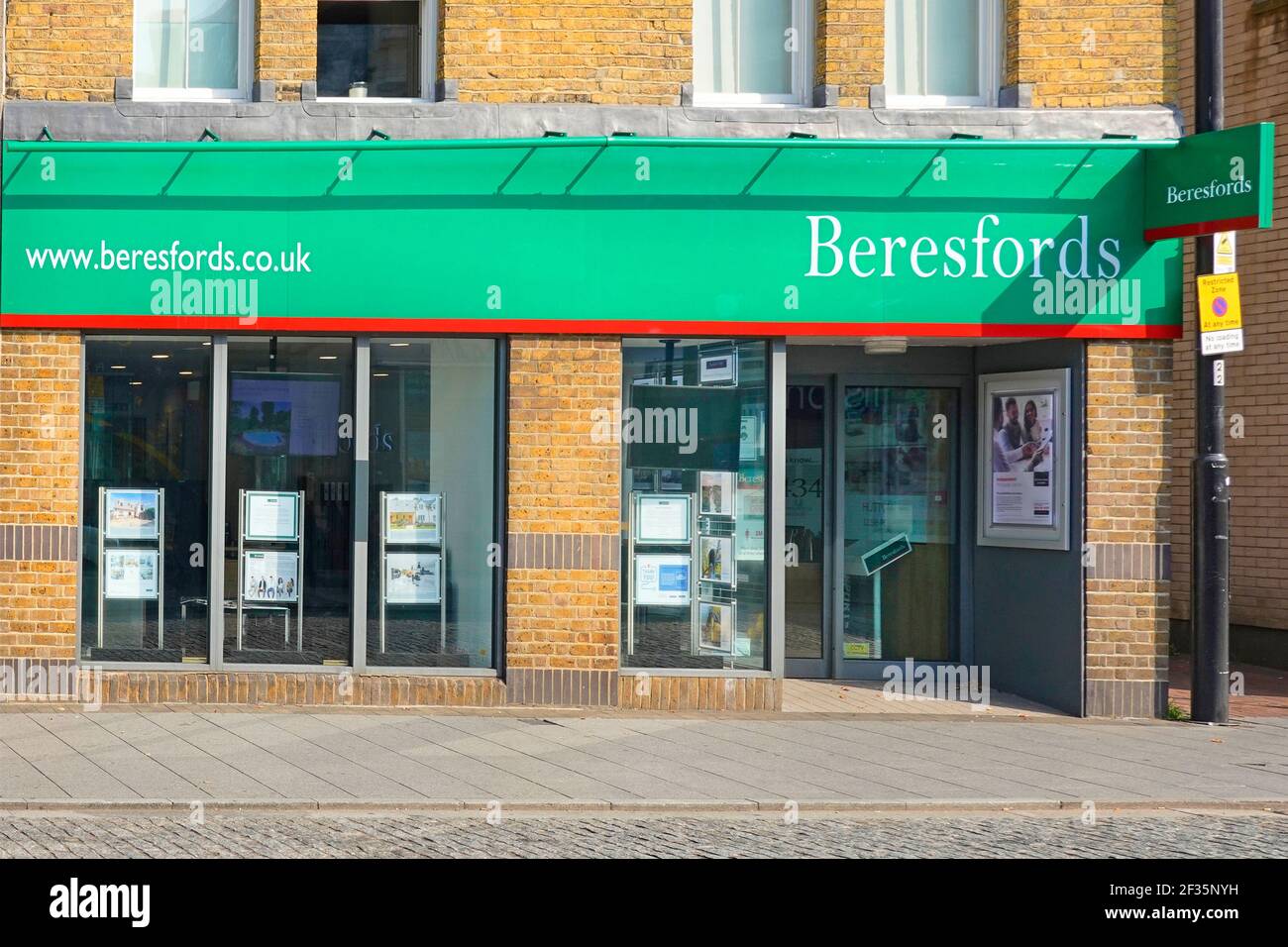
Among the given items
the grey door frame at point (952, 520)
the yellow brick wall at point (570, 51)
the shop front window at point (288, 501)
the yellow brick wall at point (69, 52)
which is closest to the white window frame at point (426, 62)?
the yellow brick wall at point (570, 51)

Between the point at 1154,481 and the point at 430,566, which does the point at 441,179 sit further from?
the point at 1154,481

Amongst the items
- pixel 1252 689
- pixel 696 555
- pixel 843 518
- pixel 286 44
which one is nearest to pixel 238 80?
pixel 286 44

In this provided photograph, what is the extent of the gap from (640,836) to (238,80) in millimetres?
7531

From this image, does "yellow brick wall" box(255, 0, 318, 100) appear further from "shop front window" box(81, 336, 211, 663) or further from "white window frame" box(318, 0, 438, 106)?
"shop front window" box(81, 336, 211, 663)

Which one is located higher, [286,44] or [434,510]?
[286,44]

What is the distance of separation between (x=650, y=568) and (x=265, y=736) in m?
3.42

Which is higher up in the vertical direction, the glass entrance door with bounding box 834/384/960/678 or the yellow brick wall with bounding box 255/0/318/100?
the yellow brick wall with bounding box 255/0/318/100

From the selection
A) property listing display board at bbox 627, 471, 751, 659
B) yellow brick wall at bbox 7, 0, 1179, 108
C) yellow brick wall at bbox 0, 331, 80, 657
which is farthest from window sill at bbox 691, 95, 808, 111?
yellow brick wall at bbox 0, 331, 80, 657

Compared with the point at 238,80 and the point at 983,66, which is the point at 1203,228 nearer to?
the point at 983,66

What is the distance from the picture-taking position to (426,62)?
12.7 m

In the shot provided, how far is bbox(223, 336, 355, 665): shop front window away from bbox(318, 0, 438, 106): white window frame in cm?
196

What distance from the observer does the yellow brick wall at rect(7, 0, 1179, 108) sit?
12.5 m

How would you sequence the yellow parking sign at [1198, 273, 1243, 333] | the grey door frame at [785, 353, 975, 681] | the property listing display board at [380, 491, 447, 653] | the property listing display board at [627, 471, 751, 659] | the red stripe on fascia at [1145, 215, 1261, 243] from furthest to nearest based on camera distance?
the grey door frame at [785, 353, 975, 681]
the property listing display board at [627, 471, 751, 659]
the property listing display board at [380, 491, 447, 653]
the yellow parking sign at [1198, 273, 1243, 333]
the red stripe on fascia at [1145, 215, 1261, 243]

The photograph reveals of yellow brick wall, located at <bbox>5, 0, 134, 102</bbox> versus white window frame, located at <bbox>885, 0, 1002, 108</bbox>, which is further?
white window frame, located at <bbox>885, 0, 1002, 108</bbox>
